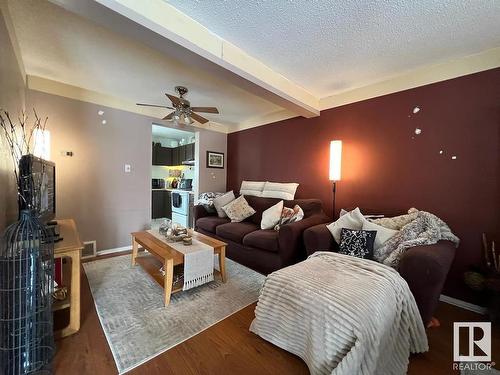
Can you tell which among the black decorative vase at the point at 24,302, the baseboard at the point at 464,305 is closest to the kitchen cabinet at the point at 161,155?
the black decorative vase at the point at 24,302

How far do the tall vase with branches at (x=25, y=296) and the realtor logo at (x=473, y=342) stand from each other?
8.54ft

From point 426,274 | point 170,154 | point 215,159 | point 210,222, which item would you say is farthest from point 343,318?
point 170,154

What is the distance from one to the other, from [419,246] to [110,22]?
2.70 meters

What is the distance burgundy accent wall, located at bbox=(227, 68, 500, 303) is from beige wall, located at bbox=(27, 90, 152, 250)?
8.87ft

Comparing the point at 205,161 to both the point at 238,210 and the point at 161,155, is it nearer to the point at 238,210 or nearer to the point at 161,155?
the point at 238,210

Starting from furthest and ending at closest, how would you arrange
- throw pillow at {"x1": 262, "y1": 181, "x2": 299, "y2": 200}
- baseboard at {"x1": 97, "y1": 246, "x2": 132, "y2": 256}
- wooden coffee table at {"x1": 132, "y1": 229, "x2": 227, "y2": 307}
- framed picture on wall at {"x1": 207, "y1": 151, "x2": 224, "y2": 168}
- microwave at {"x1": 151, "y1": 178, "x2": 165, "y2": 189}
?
microwave at {"x1": 151, "y1": 178, "x2": 165, "y2": 189} → framed picture on wall at {"x1": 207, "y1": 151, "x2": 224, "y2": 168} → throw pillow at {"x1": 262, "y1": 181, "x2": 299, "y2": 200} → baseboard at {"x1": 97, "y1": 246, "x2": 132, "y2": 256} → wooden coffee table at {"x1": 132, "y1": 229, "x2": 227, "y2": 307}

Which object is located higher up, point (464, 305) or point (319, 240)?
point (319, 240)

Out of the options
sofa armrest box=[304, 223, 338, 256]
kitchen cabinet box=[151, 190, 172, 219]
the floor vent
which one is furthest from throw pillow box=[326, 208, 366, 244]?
kitchen cabinet box=[151, 190, 172, 219]

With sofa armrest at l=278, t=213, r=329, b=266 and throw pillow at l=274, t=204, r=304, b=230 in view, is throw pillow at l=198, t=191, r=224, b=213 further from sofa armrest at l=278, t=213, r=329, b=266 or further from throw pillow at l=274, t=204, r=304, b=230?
sofa armrest at l=278, t=213, r=329, b=266

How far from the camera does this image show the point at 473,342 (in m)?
1.62

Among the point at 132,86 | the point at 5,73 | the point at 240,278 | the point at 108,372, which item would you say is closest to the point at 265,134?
the point at 132,86

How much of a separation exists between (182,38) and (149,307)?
7.25 feet

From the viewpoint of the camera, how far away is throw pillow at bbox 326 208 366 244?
224cm

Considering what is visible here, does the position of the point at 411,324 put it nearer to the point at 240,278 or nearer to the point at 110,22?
the point at 240,278
